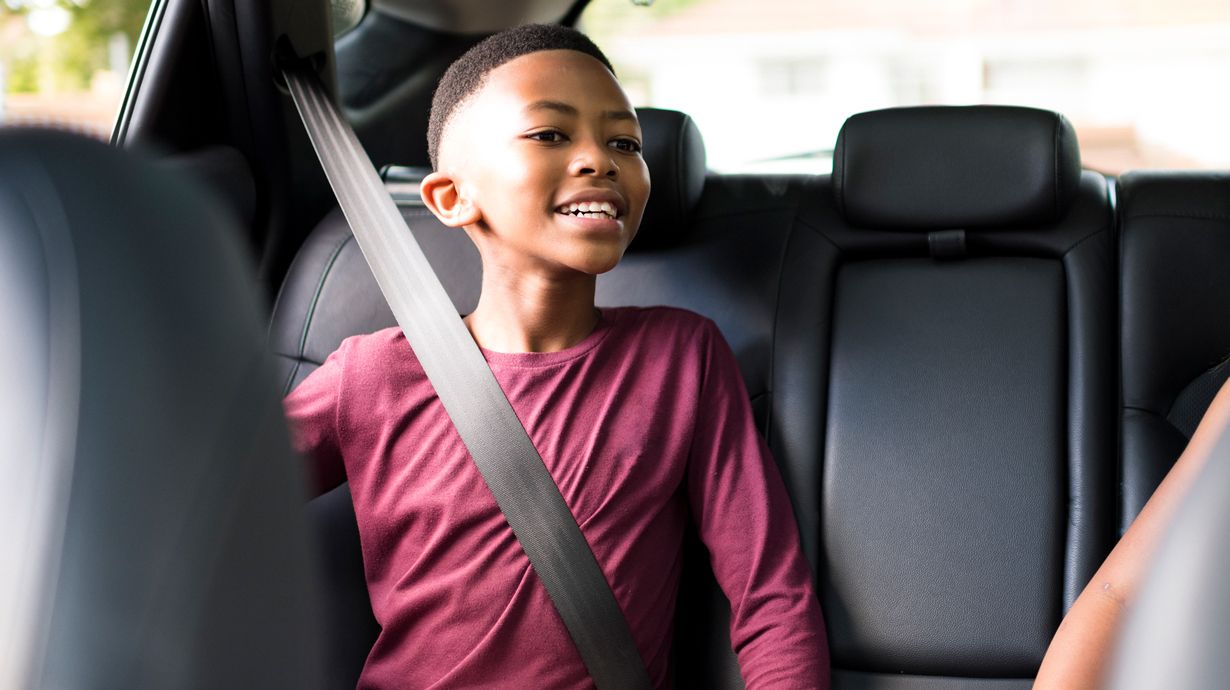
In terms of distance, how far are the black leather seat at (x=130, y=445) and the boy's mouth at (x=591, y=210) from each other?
941 mm

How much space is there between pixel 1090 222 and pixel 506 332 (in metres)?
0.75

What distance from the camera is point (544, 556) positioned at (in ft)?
Result: 4.53

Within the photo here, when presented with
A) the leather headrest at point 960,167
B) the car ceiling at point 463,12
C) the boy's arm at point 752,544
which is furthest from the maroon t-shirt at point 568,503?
the car ceiling at point 463,12

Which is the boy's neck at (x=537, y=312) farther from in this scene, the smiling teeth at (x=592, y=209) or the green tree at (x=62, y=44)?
the green tree at (x=62, y=44)

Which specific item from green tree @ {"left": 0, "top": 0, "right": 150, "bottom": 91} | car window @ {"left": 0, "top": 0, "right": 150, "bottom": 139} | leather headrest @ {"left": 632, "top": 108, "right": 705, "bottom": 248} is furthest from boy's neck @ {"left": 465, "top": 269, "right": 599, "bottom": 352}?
green tree @ {"left": 0, "top": 0, "right": 150, "bottom": 91}

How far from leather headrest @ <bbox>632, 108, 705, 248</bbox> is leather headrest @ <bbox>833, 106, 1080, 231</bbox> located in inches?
8.1

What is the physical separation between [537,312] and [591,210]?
15cm

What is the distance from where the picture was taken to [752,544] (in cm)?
146

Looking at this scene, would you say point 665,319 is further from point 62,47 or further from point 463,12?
point 62,47

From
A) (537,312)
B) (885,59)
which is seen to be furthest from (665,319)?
(885,59)

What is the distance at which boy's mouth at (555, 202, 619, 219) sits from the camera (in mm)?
1438

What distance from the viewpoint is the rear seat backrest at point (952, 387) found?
154cm

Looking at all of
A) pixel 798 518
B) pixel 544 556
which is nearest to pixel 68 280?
pixel 544 556

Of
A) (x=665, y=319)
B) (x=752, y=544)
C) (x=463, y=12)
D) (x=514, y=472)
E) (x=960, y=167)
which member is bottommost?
(x=752, y=544)
